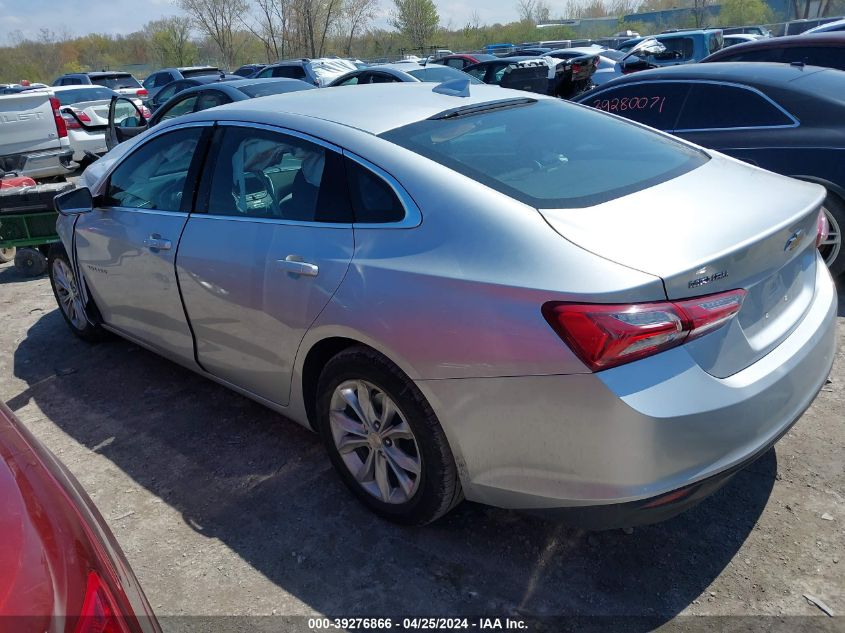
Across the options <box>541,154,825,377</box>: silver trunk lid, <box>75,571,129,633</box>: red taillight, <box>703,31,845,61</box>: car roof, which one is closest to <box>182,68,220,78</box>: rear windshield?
<box>703,31,845,61</box>: car roof

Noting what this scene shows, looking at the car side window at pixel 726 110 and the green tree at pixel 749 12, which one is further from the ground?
the green tree at pixel 749 12

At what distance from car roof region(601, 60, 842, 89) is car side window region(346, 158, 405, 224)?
3695mm

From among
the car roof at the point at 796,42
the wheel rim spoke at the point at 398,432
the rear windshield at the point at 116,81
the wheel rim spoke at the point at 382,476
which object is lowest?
the wheel rim spoke at the point at 382,476

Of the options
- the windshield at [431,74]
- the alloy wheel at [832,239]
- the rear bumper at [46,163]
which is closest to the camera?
the alloy wheel at [832,239]

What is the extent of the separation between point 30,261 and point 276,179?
4633mm

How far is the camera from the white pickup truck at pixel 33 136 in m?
9.56

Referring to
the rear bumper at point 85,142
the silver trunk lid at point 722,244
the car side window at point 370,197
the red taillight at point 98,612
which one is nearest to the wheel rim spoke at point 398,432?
the car side window at point 370,197

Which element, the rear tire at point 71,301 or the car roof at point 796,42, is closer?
the rear tire at point 71,301

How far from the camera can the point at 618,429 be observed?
2.02 m

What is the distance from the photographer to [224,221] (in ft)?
10.6

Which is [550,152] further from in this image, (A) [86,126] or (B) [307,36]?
(B) [307,36]

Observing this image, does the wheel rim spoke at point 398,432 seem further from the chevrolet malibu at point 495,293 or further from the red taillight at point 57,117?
the red taillight at point 57,117

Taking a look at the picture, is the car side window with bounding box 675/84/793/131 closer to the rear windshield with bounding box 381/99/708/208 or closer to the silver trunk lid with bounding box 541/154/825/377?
the rear windshield with bounding box 381/99/708/208

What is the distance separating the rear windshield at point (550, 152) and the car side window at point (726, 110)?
2.17 m
